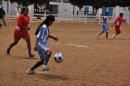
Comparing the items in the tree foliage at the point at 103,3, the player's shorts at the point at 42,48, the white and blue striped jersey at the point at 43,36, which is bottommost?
the tree foliage at the point at 103,3

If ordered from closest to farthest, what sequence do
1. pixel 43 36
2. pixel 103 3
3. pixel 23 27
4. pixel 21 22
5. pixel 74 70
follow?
pixel 43 36
pixel 74 70
pixel 21 22
pixel 23 27
pixel 103 3

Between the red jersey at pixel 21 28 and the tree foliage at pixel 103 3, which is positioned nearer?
the red jersey at pixel 21 28

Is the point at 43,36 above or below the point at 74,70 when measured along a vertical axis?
above

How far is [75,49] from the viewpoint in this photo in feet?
62.5

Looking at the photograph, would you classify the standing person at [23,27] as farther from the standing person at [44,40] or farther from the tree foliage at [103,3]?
the tree foliage at [103,3]

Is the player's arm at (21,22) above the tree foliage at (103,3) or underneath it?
above

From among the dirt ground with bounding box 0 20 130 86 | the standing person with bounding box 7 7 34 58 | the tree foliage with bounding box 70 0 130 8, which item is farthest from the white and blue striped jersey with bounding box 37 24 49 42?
the tree foliage with bounding box 70 0 130 8

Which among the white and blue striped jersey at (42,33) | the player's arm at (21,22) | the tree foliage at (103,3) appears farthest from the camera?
the tree foliage at (103,3)

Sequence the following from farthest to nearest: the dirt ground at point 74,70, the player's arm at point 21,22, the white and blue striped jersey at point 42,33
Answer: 1. the player's arm at point 21,22
2. the white and blue striped jersey at point 42,33
3. the dirt ground at point 74,70

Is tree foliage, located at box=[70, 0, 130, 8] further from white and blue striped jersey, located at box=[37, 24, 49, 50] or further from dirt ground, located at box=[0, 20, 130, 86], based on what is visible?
white and blue striped jersey, located at box=[37, 24, 49, 50]

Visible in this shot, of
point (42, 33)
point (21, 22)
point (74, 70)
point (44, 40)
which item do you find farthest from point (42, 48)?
point (21, 22)

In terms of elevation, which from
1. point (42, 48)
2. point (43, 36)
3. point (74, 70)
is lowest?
point (74, 70)

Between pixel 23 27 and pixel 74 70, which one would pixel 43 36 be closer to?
pixel 74 70

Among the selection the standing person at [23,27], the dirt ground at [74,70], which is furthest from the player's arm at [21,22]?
the dirt ground at [74,70]
